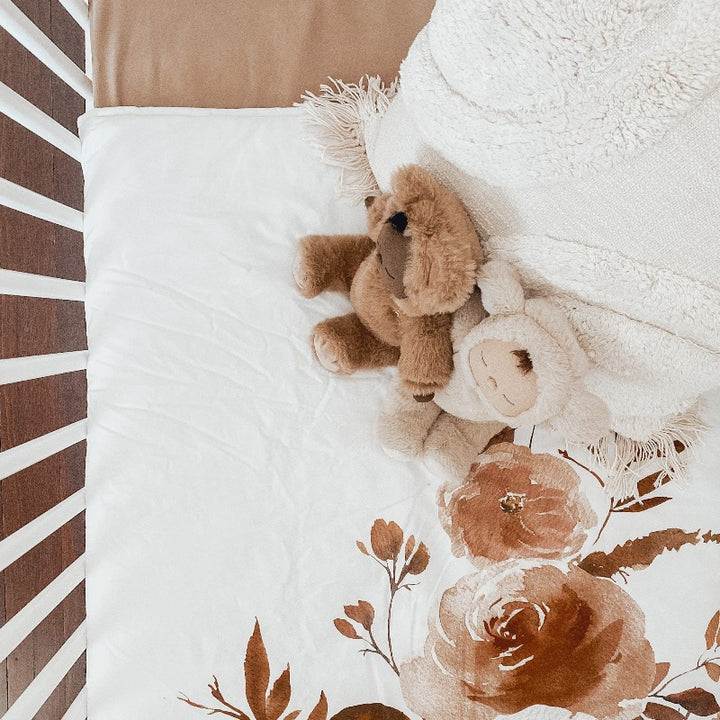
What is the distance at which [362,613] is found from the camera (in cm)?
77

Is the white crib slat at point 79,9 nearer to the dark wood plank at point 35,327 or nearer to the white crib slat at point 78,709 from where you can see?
the dark wood plank at point 35,327

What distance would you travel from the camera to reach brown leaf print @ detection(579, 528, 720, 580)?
0.78 m

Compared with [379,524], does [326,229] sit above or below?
above

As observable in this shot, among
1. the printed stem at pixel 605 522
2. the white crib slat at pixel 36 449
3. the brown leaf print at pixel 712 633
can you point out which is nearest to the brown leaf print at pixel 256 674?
the white crib slat at pixel 36 449

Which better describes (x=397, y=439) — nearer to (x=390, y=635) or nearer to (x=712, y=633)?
(x=390, y=635)

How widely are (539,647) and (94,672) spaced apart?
53cm

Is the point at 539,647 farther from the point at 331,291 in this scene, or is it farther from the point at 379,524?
the point at 331,291

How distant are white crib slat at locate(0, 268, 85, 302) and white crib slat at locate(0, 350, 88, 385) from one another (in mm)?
74

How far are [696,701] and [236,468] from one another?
617 mm

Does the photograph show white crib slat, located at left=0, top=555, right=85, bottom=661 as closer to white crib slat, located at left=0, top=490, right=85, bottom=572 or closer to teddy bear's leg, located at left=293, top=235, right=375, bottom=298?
white crib slat, located at left=0, top=490, right=85, bottom=572

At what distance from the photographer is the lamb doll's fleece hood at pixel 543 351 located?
0.56 m

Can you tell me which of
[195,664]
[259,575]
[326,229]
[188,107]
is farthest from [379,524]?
[188,107]

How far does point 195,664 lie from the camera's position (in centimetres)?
75

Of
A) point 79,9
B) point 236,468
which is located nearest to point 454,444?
point 236,468
